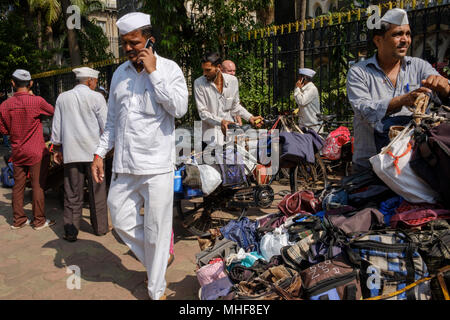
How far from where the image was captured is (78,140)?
507cm

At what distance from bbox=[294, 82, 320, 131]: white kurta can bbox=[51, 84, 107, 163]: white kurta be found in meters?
3.73

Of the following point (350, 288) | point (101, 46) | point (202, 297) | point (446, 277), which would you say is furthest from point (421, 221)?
point (101, 46)

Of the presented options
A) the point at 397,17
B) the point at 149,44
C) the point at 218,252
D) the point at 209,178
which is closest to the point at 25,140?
the point at 209,178

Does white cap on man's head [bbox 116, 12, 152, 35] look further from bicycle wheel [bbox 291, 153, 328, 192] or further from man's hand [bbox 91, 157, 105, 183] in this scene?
bicycle wheel [bbox 291, 153, 328, 192]

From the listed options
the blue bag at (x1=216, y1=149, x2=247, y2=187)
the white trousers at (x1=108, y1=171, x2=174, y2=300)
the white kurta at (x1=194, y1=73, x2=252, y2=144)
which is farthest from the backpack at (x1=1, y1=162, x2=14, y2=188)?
the white trousers at (x1=108, y1=171, x2=174, y2=300)

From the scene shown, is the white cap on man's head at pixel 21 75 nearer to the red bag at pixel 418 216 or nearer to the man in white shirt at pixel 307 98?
the man in white shirt at pixel 307 98

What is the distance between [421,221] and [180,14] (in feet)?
26.2

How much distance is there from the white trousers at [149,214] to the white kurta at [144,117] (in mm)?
119

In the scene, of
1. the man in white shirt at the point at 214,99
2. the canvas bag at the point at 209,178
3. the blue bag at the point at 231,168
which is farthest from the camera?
the man in white shirt at the point at 214,99

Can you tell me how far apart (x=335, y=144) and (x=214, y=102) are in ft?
8.83

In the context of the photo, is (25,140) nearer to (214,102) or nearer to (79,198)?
(79,198)

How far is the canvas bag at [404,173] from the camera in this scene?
98.2 inches

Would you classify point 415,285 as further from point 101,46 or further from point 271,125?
point 101,46

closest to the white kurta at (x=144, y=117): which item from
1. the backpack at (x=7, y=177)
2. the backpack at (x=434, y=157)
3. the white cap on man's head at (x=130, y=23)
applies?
the white cap on man's head at (x=130, y=23)
